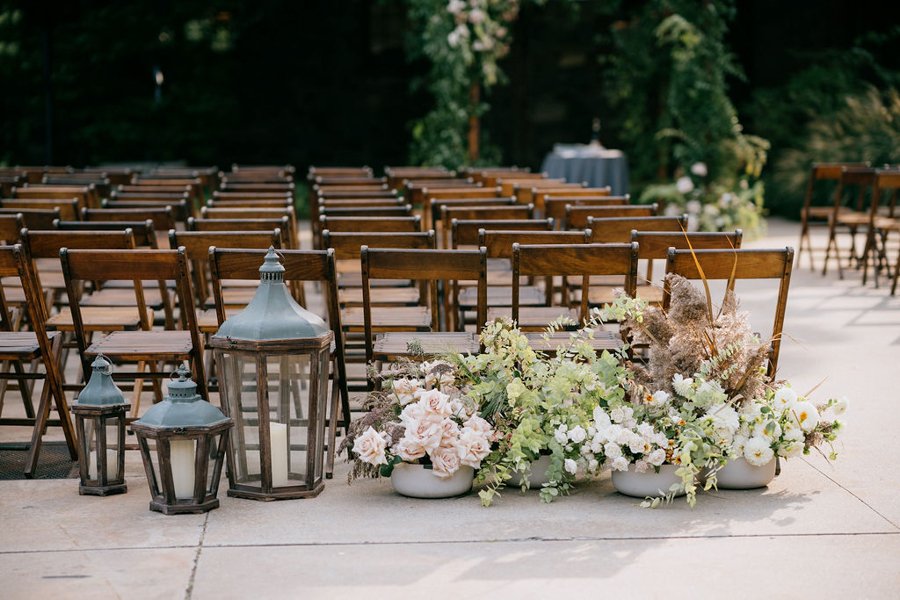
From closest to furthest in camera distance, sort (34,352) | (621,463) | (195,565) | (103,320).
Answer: (195,565), (621,463), (34,352), (103,320)

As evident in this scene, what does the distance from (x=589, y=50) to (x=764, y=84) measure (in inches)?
105

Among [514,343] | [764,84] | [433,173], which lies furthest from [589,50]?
[514,343]

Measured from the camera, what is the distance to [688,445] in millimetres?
4391

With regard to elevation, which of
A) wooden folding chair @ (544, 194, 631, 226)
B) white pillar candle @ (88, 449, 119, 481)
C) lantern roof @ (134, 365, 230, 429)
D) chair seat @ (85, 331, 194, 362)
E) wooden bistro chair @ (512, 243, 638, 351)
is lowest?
white pillar candle @ (88, 449, 119, 481)

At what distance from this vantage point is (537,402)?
4.62 meters

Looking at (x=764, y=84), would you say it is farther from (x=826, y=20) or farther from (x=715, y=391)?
(x=715, y=391)

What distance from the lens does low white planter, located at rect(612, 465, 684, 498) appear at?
4.49m

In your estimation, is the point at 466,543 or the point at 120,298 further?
the point at 120,298

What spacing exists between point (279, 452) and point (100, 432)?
2.18 feet

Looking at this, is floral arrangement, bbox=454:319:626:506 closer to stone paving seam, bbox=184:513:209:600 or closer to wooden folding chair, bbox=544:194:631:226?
stone paving seam, bbox=184:513:209:600

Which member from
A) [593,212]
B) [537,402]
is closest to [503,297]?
[593,212]

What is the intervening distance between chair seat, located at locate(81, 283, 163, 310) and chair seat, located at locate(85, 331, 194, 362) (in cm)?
99

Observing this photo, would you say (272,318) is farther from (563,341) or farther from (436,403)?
(563,341)

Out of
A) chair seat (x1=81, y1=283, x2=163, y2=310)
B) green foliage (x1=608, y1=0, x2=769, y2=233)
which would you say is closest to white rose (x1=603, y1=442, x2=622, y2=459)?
chair seat (x1=81, y1=283, x2=163, y2=310)
